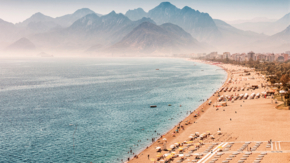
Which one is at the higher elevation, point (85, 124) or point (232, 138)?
point (232, 138)

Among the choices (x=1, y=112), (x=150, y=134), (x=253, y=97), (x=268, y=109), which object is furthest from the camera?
(x=253, y=97)

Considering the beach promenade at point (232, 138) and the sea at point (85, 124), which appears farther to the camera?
the sea at point (85, 124)

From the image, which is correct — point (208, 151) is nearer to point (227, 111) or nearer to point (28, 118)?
point (227, 111)

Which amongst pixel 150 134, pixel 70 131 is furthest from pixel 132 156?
pixel 70 131

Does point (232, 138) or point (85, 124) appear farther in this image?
point (85, 124)

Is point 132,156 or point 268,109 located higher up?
point 268,109

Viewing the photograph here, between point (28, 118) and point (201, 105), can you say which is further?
point (201, 105)

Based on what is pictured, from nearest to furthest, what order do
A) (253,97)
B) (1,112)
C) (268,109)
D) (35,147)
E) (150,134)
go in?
(35,147) < (150,134) < (268,109) < (1,112) < (253,97)

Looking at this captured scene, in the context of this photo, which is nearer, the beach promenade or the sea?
the beach promenade
